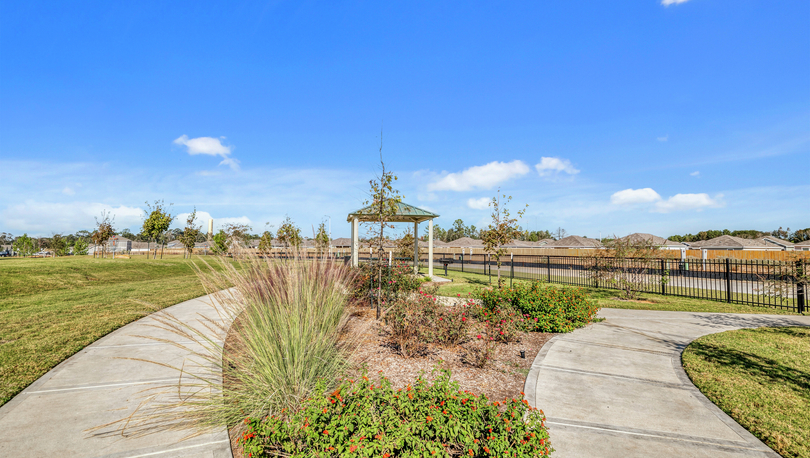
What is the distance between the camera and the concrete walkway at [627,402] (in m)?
2.72

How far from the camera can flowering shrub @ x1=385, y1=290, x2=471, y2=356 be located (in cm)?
487

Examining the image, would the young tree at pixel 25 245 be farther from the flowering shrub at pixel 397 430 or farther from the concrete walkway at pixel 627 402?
the concrete walkway at pixel 627 402

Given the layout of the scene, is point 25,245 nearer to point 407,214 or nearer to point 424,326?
point 407,214

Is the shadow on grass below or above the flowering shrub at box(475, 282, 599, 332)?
below

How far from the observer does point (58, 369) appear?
4.24 m

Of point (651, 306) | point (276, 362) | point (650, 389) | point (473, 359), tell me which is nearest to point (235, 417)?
point (276, 362)

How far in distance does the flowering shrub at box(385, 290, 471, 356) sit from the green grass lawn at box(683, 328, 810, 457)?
2871 mm

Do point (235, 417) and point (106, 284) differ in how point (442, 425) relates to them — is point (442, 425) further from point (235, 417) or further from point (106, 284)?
point (106, 284)

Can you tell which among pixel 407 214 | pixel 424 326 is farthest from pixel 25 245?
pixel 424 326

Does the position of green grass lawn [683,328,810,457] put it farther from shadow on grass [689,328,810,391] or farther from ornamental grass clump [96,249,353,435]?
ornamental grass clump [96,249,353,435]

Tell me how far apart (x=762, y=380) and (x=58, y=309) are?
492 inches

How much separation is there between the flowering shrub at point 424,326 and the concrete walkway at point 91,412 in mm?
2523

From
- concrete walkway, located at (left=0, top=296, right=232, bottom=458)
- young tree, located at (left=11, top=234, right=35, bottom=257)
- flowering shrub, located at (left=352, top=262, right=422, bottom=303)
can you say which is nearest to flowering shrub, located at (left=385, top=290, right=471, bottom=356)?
flowering shrub, located at (left=352, top=262, right=422, bottom=303)

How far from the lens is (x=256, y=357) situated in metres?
2.95
